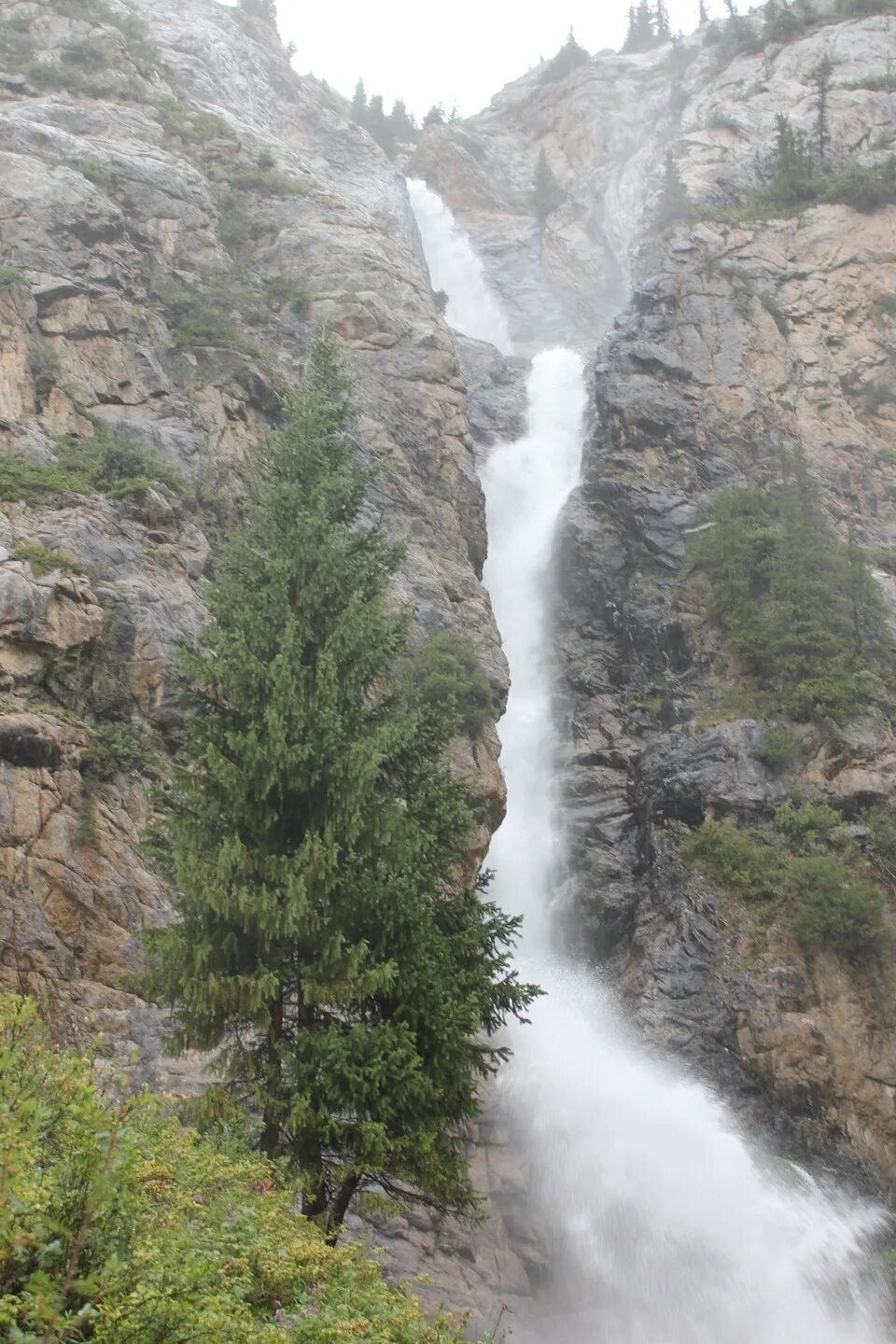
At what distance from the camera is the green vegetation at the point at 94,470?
58.7ft

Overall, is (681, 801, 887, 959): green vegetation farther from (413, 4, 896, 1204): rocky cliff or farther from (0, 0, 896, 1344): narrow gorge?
(413, 4, 896, 1204): rocky cliff

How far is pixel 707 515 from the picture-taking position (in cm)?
3231

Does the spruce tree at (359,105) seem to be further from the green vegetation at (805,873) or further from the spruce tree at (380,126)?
the green vegetation at (805,873)

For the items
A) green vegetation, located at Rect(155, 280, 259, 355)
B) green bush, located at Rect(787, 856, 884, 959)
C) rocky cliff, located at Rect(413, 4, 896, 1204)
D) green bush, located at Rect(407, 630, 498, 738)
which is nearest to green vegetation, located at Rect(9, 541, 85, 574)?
green bush, located at Rect(407, 630, 498, 738)

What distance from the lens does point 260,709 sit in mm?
10109

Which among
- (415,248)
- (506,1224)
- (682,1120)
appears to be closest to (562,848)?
(682,1120)

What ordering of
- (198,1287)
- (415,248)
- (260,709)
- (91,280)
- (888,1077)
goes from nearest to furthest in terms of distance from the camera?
(198,1287) < (260,709) < (888,1077) < (91,280) < (415,248)

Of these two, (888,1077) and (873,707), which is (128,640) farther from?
(873,707)

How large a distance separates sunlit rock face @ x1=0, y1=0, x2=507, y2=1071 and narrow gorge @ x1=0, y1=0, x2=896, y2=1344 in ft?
0.30

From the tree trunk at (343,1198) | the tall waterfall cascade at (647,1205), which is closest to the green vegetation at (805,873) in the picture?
the tall waterfall cascade at (647,1205)

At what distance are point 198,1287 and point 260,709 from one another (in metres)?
5.81

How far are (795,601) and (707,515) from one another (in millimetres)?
5247

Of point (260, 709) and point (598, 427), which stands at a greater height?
point (598, 427)

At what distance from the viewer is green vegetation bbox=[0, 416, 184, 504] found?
1789 cm
